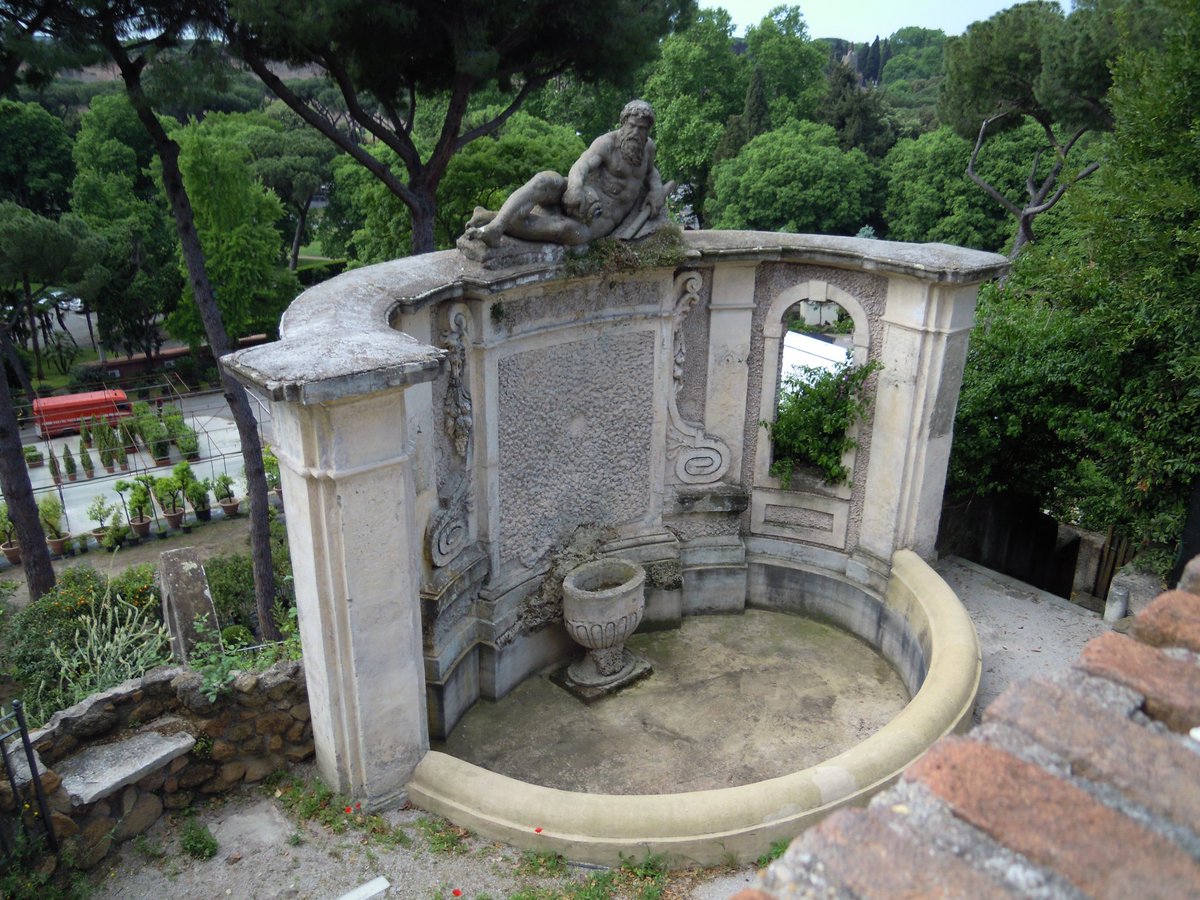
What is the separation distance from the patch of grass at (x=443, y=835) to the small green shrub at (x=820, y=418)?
18.6ft

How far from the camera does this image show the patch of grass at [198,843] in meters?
5.80

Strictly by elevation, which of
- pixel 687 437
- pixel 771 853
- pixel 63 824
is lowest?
pixel 771 853

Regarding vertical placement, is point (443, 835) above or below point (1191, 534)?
below

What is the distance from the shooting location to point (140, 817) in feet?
19.4

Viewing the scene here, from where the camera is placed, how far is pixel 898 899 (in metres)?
1.61

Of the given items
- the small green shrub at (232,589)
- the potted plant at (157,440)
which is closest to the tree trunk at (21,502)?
the small green shrub at (232,589)

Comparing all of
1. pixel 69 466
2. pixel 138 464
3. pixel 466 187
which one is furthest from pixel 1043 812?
pixel 138 464

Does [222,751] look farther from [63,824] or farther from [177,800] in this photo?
[63,824]

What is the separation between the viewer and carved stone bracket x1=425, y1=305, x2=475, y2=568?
313 inches

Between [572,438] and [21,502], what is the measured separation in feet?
26.2

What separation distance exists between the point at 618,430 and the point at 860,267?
9.91ft

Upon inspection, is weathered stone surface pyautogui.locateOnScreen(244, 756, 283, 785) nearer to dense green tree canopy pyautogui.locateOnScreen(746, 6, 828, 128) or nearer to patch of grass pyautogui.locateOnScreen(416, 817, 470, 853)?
patch of grass pyautogui.locateOnScreen(416, 817, 470, 853)

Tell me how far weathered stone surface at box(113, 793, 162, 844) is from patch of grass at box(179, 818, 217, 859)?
24 cm

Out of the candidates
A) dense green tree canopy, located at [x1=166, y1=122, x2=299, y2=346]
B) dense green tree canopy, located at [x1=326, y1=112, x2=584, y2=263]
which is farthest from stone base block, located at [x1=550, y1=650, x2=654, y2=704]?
dense green tree canopy, located at [x1=166, y1=122, x2=299, y2=346]
